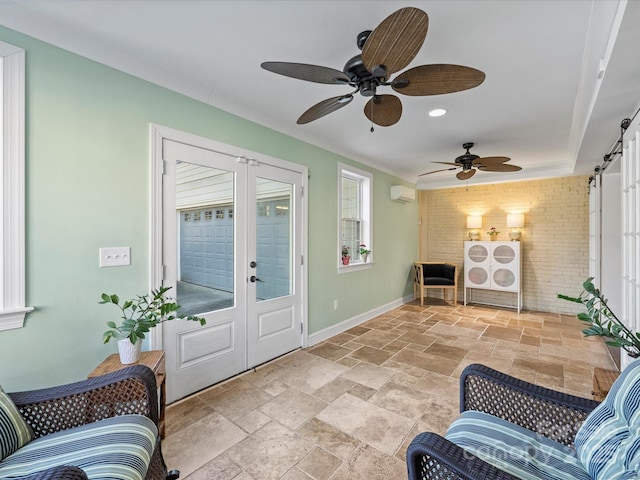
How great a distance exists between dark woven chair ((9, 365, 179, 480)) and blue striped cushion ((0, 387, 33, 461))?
0.06 m

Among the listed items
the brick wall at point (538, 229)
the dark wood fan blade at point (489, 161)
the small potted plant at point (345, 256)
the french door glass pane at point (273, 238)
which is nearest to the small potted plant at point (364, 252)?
the small potted plant at point (345, 256)

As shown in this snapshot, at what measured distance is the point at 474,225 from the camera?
5.82 meters

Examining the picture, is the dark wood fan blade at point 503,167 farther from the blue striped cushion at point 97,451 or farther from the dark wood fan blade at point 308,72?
the blue striped cushion at point 97,451

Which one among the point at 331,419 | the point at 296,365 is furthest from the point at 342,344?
the point at 331,419

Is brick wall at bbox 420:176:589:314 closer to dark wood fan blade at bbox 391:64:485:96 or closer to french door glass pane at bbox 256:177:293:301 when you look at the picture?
french door glass pane at bbox 256:177:293:301

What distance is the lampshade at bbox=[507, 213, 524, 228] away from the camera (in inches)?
208

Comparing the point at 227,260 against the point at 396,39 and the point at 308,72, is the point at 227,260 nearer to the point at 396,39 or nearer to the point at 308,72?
the point at 308,72

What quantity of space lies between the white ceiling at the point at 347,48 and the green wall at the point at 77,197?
0.17 meters

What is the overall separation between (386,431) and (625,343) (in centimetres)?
144

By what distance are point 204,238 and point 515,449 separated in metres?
2.42

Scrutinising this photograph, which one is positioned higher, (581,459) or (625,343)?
(625,343)

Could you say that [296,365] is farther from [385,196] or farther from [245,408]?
[385,196]

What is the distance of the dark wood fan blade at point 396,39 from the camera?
112cm

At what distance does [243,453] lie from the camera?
5.86ft
